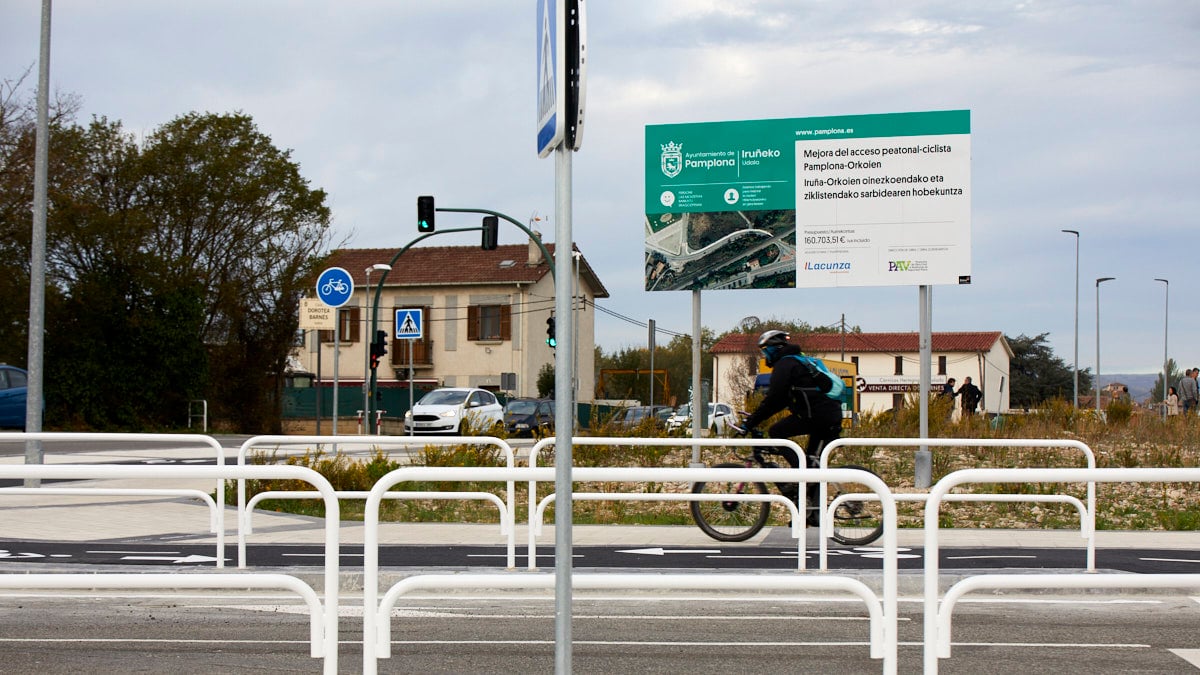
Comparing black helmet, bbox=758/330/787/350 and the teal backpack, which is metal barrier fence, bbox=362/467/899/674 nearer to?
the teal backpack

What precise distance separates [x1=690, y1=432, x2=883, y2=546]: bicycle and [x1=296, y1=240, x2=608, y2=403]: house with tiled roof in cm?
5102

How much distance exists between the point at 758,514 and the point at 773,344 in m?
1.53

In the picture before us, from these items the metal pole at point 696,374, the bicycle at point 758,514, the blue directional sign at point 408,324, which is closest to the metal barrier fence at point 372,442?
the bicycle at point 758,514

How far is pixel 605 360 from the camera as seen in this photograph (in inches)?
3954

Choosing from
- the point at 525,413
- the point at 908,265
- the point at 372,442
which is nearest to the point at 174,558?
the point at 372,442

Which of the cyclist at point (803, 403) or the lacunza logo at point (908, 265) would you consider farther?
the lacunza logo at point (908, 265)

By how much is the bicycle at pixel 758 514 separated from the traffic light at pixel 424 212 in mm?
21017

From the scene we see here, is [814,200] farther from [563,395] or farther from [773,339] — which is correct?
[563,395]

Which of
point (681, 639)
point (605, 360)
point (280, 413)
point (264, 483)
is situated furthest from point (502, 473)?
point (605, 360)

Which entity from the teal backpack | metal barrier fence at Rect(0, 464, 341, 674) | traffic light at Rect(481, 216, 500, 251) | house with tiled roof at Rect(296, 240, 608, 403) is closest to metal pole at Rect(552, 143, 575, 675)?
metal barrier fence at Rect(0, 464, 341, 674)

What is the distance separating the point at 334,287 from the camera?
18.5m

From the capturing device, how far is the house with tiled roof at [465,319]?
209 ft

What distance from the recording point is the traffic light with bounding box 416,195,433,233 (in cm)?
3167

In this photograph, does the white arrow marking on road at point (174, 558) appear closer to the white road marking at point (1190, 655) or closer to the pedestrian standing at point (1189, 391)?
the white road marking at point (1190, 655)
